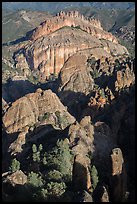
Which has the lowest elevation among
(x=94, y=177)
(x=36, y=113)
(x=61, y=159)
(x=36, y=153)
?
(x=94, y=177)

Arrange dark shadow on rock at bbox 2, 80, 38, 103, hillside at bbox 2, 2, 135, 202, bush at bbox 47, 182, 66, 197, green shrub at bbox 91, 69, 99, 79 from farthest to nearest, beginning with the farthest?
dark shadow on rock at bbox 2, 80, 38, 103 → green shrub at bbox 91, 69, 99, 79 → hillside at bbox 2, 2, 135, 202 → bush at bbox 47, 182, 66, 197

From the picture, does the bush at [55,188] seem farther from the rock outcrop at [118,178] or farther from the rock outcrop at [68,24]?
the rock outcrop at [68,24]

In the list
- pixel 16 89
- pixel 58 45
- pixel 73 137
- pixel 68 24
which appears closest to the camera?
pixel 73 137

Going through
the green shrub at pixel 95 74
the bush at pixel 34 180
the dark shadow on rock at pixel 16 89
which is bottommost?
the bush at pixel 34 180

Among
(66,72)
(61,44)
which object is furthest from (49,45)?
(66,72)

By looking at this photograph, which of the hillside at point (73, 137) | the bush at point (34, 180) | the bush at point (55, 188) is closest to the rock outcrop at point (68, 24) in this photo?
the hillside at point (73, 137)

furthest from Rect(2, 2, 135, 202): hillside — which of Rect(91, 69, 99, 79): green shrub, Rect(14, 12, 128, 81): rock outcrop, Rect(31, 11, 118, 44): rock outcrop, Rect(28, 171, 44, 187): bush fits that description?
Rect(31, 11, 118, 44): rock outcrop

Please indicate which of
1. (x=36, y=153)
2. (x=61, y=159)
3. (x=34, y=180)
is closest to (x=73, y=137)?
(x=36, y=153)

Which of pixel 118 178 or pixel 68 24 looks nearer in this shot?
pixel 118 178

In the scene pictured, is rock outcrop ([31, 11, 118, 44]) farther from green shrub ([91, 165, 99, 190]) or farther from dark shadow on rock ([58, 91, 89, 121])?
green shrub ([91, 165, 99, 190])

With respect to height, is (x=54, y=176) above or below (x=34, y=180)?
above

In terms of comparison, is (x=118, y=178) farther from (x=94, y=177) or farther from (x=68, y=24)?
(x=68, y=24)
